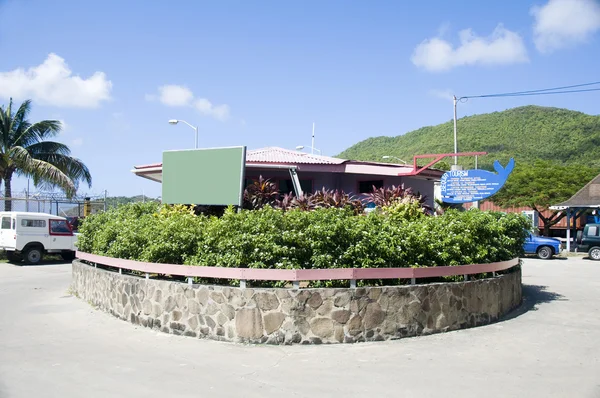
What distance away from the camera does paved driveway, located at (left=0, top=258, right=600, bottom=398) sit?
579cm

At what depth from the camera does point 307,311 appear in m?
7.64

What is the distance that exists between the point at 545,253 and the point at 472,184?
1501 cm

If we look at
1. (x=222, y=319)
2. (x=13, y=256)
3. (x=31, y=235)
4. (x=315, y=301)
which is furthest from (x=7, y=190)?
(x=315, y=301)

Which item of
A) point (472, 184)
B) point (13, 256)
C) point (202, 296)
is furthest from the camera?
point (13, 256)

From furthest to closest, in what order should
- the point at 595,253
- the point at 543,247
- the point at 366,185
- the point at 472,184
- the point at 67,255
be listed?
the point at 543,247 < the point at 595,253 < the point at 67,255 < the point at 366,185 < the point at 472,184

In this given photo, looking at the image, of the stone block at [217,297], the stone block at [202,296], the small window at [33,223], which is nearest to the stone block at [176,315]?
the stone block at [202,296]

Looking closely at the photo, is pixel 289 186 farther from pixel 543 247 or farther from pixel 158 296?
pixel 543 247

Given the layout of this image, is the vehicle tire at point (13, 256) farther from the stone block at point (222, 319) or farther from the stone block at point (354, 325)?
the stone block at point (354, 325)

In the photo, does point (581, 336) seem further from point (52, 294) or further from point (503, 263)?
point (52, 294)

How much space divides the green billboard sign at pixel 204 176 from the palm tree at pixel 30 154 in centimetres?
1405

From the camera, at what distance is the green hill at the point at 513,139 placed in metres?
70.4

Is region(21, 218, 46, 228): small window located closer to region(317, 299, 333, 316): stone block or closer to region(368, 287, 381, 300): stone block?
region(317, 299, 333, 316): stone block

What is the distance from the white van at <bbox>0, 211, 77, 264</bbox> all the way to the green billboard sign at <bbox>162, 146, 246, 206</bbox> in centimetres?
913

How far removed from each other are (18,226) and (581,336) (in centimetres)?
1893
